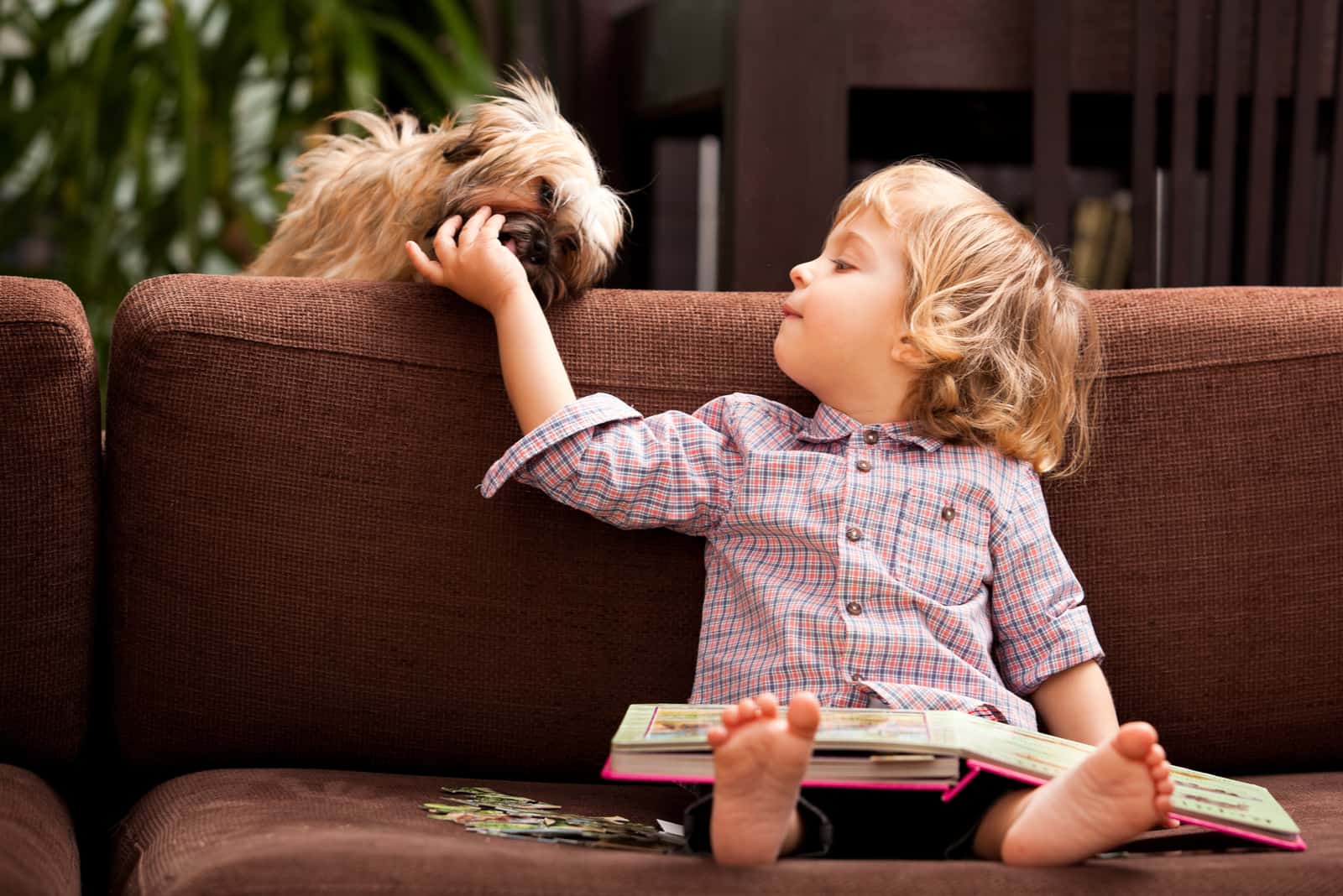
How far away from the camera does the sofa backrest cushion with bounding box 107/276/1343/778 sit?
126cm

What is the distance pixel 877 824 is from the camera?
43.1 inches

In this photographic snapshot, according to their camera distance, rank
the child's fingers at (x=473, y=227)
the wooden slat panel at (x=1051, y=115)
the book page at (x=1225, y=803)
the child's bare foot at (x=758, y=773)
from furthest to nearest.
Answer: the wooden slat panel at (x=1051, y=115)
the child's fingers at (x=473, y=227)
the book page at (x=1225, y=803)
the child's bare foot at (x=758, y=773)

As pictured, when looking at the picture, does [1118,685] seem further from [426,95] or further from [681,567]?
[426,95]

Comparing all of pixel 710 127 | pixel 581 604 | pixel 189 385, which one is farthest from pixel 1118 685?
pixel 710 127

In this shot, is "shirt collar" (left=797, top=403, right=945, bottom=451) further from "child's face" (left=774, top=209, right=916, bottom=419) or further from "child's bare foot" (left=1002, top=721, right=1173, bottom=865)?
"child's bare foot" (left=1002, top=721, right=1173, bottom=865)

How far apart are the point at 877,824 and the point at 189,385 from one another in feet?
2.35

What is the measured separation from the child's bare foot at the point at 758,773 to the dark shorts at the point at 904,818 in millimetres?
140

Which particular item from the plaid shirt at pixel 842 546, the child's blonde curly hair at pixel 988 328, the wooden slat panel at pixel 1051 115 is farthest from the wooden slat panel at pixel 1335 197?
the plaid shirt at pixel 842 546

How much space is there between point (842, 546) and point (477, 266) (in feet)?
1.40

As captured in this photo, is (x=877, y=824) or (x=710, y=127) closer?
(x=877, y=824)

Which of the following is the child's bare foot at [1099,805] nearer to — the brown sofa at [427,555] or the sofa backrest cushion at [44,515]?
the brown sofa at [427,555]

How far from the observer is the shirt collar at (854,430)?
4.34 feet

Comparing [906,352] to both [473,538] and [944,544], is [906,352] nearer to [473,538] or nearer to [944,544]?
[944,544]

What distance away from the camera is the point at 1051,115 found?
194 cm
